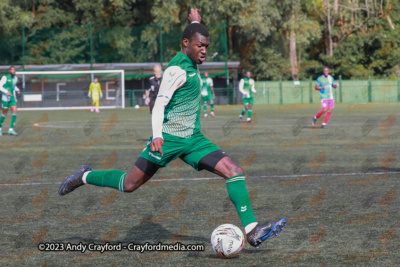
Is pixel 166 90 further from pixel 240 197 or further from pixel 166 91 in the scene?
pixel 240 197

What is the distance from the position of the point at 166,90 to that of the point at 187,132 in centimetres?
43

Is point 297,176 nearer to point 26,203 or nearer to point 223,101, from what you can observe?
point 26,203

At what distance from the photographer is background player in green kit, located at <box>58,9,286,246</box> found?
17.9 feet

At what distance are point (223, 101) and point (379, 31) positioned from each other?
60.7 feet

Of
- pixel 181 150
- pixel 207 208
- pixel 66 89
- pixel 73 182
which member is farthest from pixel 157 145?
pixel 66 89

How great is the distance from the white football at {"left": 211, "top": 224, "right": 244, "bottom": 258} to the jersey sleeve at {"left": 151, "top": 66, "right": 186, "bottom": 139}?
0.95 m

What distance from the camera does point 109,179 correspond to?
6.00 metres

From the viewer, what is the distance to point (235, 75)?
5059 cm

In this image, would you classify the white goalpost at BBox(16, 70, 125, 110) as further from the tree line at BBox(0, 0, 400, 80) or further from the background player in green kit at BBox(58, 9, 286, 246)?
the background player in green kit at BBox(58, 9, 286, 246)

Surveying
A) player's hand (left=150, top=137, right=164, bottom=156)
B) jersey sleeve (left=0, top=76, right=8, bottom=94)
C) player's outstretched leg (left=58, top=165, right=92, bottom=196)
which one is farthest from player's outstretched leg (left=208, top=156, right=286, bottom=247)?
jersey sleeve (left=0, top=76, right=8, bottom=94)

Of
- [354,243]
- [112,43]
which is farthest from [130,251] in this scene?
[112,43]

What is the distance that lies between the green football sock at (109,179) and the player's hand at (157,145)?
689 millimetres

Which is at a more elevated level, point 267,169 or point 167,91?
point 167,91

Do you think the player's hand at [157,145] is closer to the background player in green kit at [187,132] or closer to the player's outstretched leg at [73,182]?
the background player in green kit at [187,132]
